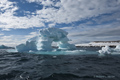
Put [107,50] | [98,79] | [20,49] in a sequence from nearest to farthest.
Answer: [98,79] → [107,50] → [20,49]

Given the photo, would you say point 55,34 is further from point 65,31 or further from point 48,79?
point 48,79

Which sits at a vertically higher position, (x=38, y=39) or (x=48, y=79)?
(x=38, y=39)

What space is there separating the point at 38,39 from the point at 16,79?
2442 cm

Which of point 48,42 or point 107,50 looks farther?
point 48,42

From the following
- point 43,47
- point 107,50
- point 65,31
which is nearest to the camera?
point 107,50

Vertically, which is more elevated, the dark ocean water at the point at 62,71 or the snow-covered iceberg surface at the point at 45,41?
the snow-covered iceberg surface at the point at 45,41

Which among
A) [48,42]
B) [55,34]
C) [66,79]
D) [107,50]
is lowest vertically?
[66,79]

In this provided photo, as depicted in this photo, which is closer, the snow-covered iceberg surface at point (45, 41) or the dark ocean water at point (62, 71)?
the dark ocean water at point (62, 71)

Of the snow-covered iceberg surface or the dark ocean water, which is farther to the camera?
the snow-covered iceberg surface

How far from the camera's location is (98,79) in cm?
561

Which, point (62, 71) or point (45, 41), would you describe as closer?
point (62, 71)

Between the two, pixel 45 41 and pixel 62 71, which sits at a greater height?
pixel 45 41

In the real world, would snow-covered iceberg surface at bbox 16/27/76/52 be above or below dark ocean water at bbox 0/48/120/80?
above

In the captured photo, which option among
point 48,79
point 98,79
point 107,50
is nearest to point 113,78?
point 98,79
